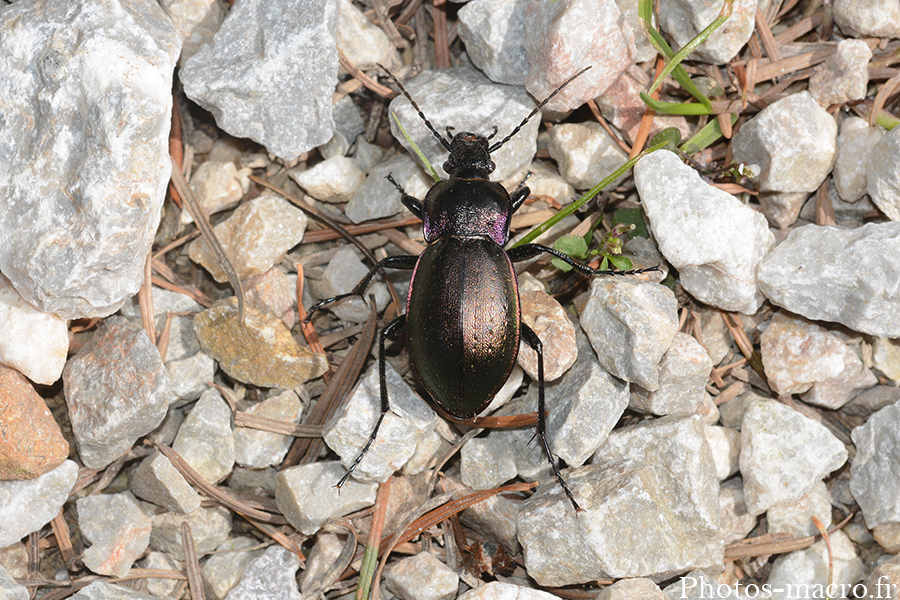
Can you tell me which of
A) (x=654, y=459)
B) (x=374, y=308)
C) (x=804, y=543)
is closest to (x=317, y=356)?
(x=374, y=308)

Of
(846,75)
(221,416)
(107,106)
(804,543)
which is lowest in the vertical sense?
(804,543)

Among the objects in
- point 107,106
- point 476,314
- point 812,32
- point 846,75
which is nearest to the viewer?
point 107,106

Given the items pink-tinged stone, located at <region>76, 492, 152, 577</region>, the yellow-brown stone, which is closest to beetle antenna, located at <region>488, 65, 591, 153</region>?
the yellow-brown stone

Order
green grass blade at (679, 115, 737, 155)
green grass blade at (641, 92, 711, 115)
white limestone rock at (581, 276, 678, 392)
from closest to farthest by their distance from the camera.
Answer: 1. white limestone rock at (581, 276, 678, 392)
2. green grass blade at (641, 92, 711, 115)
3. green grass blade at (679, 115, 737, 155)

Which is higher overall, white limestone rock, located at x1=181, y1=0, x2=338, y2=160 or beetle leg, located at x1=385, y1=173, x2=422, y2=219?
white limestone rock, located at x1=181, y1=0, x2=338, y2=160

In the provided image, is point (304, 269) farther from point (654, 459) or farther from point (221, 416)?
point (654, 459)

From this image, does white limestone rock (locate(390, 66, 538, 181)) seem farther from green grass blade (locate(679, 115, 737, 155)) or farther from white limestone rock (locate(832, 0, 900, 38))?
white limestone rock (locate(832, 0, 900, 38))
